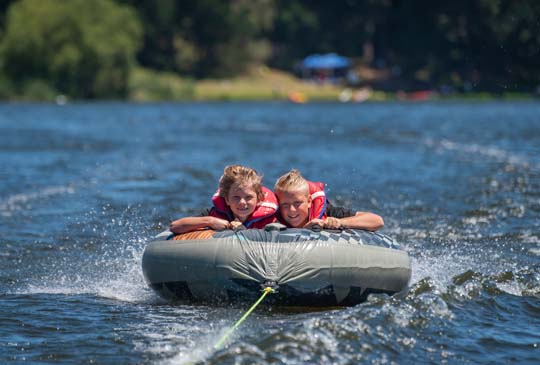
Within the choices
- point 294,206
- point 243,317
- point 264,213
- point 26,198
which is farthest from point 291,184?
point 26,198

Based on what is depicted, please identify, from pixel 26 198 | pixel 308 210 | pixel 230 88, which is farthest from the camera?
pixel 230 88

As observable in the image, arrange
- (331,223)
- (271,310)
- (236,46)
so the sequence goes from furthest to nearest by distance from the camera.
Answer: (236,46), (331,223), (271,310)

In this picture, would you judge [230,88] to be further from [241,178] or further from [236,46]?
[241,178]

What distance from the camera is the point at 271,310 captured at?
326 inches

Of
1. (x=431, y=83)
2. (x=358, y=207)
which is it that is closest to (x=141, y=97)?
(x=431, y=83)

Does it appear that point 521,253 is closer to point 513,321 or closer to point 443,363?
point 513,321

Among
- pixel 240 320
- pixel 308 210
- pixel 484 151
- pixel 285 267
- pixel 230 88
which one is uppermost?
pixel 308 210

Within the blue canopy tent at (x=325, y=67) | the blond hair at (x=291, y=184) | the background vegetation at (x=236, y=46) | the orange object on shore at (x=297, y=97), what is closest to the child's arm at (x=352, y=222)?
the blond hair at (x=291, y=184)

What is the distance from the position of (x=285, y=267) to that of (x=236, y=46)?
77582mm

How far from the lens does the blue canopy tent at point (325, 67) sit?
86.7 metres

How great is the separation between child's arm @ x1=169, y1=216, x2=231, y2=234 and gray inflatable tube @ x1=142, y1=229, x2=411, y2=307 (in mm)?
128

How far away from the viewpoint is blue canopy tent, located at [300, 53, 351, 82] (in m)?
86.7

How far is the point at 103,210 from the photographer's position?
1494cm

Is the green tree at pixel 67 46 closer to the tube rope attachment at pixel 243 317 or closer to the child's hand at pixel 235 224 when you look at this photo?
the child's hand at pixel 235 224
